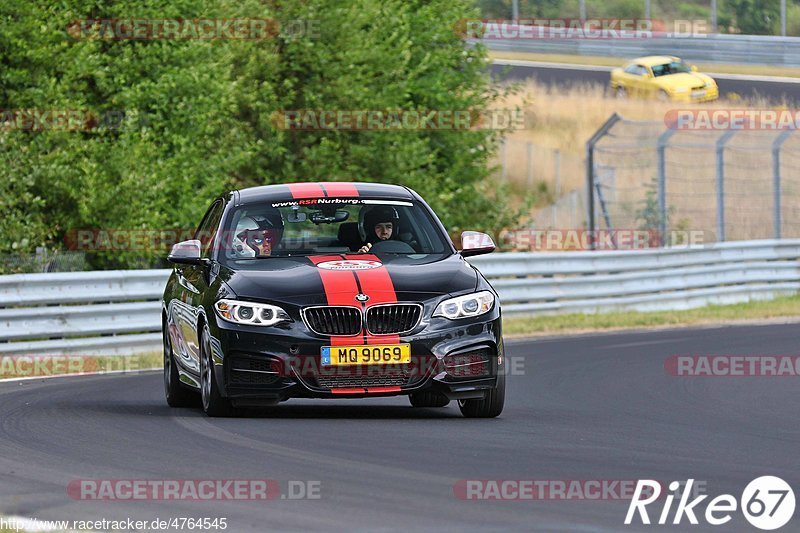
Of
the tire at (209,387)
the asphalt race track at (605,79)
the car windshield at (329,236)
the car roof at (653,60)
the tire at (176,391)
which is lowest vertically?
the asphalt race track at (605,79)

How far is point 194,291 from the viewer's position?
11172mm

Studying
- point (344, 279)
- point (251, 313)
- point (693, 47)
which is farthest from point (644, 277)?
point (693, 47)

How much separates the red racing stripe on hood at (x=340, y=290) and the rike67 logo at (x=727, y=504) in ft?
9.50

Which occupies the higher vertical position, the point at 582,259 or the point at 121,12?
the point at 121,12

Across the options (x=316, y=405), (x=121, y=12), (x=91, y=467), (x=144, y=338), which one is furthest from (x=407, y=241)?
(x=121, y=12)

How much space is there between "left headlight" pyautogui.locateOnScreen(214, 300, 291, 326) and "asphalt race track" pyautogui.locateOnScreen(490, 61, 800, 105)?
126 feet

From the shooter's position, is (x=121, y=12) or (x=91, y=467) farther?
(x=121, y=12)

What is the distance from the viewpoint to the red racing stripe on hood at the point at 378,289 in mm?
10000

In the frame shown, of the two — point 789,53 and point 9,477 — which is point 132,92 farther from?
point 789,53

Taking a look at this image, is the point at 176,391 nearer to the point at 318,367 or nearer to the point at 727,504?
the point at 318,367

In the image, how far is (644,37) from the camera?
2297 inches

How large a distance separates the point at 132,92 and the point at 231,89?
1808 millimetres

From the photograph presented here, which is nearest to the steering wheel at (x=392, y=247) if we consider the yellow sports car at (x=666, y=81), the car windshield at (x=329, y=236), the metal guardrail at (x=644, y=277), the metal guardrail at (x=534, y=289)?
Answer: the car windshield at (x=329, y=236)

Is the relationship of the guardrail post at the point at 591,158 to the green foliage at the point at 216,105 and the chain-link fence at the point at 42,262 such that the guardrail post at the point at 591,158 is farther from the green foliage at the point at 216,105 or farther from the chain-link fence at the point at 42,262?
the chain-link fence at the point at 42,262
